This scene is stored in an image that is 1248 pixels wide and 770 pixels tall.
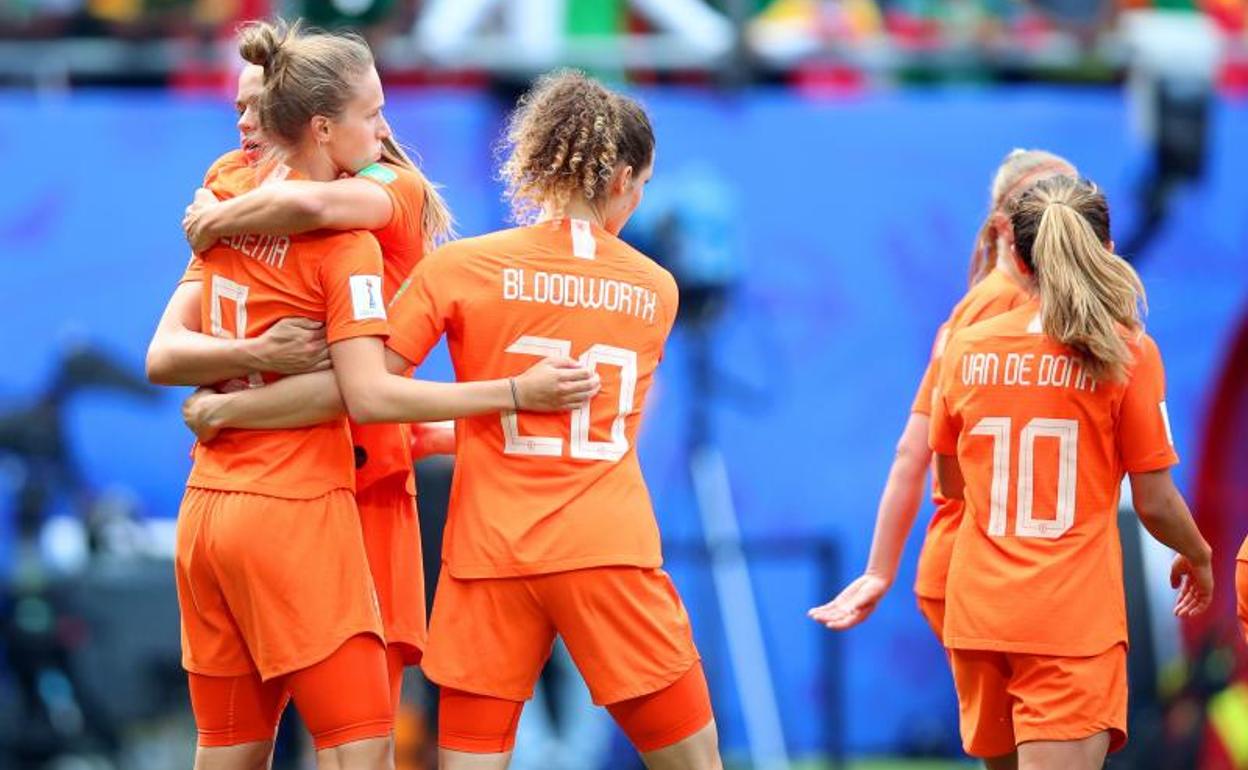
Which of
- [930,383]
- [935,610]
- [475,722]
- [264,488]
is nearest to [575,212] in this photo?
[264,488]

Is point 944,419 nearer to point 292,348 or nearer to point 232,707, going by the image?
point 292,348

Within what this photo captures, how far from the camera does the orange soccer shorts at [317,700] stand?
417 cm

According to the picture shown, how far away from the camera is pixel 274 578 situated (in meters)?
4.17

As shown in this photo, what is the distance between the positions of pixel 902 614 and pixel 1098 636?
5373mm

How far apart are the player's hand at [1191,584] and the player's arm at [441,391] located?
160 centimetres

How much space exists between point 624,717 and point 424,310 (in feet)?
3.25

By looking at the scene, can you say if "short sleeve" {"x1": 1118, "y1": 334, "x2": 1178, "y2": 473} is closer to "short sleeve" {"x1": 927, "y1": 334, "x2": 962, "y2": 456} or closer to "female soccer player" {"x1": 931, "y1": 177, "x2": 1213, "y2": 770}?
"female soccer player" {"x1": 931, "y1": 177, "x2": 1213, "y2": 770}

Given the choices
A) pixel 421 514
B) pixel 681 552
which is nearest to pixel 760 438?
pixel 681 552

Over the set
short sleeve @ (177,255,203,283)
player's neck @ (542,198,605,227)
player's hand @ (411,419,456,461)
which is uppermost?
player's neck @ (542,198,605,227)

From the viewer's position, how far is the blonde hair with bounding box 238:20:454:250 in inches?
165

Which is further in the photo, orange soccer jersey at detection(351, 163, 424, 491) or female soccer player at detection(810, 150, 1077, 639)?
female soccer player at detection(810, 150, 1077, 639)

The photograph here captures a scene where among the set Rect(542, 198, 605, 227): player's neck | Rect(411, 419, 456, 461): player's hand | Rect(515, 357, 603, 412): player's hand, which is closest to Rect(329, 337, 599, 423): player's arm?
Rect(515, 357, 603, 412): player's hand

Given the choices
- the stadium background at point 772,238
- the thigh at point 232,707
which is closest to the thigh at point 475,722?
the thigh at point 232,707

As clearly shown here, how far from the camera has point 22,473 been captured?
9336 mm
